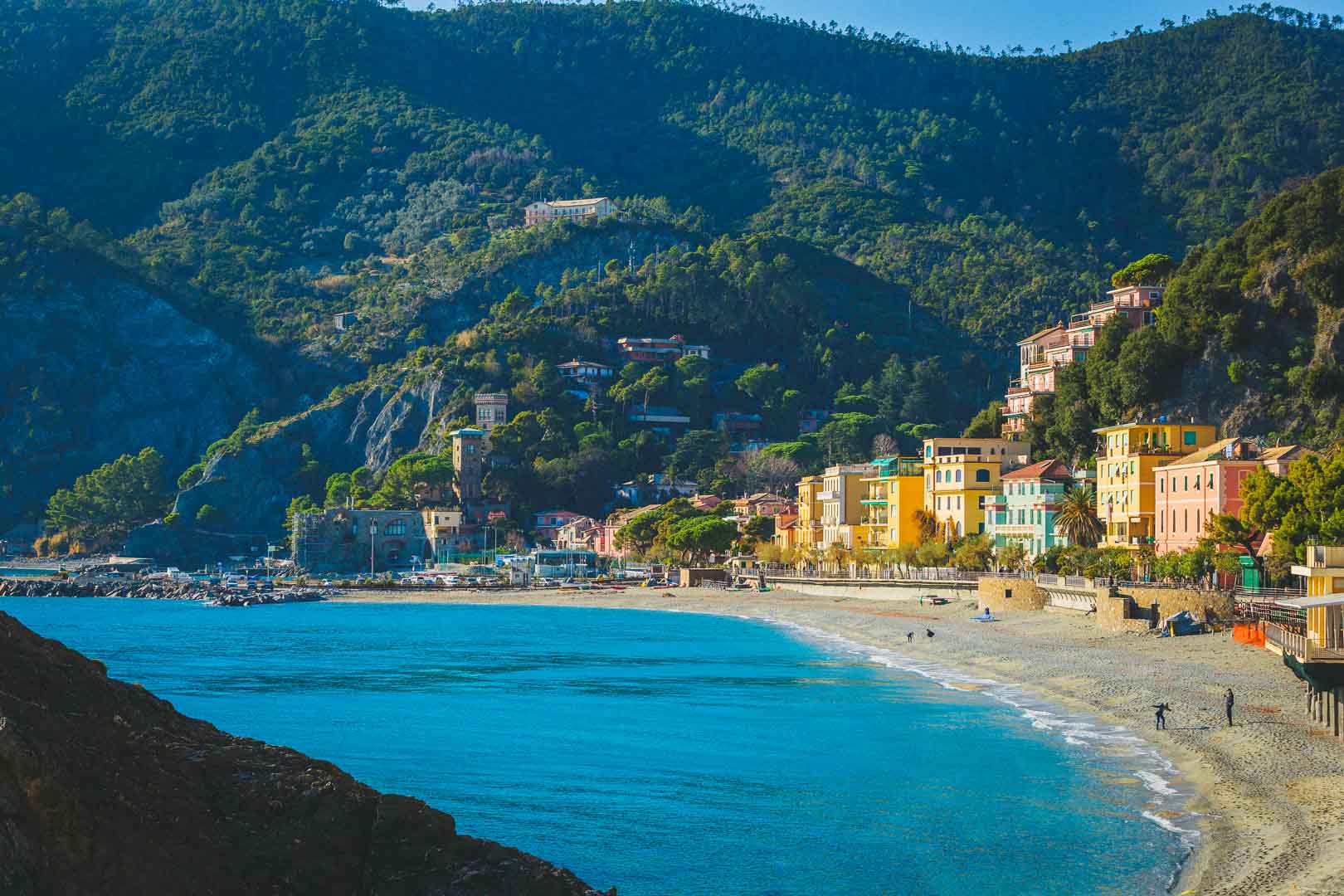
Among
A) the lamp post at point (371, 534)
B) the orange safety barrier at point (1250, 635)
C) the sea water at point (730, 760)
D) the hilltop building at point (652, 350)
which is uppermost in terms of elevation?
the hilltop building at point (652, 350)

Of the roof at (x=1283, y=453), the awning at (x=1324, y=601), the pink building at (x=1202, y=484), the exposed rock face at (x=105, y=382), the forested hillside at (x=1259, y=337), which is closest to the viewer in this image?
the awning at (x=1324, y=601)

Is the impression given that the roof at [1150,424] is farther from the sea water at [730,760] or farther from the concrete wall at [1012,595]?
the sea water at [730,760]

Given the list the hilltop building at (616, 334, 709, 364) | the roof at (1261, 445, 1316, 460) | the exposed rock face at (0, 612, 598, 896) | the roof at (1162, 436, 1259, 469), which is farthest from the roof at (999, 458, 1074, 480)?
the hilltop building at (616, 334, 709, 364)

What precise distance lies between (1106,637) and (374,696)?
78.8ft

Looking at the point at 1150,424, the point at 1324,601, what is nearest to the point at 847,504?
the point at 1150,424

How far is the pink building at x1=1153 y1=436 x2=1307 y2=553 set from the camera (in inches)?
2463

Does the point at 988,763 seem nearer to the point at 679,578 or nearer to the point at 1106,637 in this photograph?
the point at 1106,637

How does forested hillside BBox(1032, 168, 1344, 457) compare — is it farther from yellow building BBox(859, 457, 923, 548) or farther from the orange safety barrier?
the orange safety barrier

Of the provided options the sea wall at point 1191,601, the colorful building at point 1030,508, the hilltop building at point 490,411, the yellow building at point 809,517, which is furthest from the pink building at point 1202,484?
the hilltop building at point 490,411

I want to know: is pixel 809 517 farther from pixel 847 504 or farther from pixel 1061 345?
pixel 1061 345

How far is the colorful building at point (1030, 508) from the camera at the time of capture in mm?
82250

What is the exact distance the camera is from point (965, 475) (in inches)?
3679

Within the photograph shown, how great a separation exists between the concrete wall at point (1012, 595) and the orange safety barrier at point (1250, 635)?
2116cm

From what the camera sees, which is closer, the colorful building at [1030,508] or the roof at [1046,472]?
the colorful building at [1030,508]
